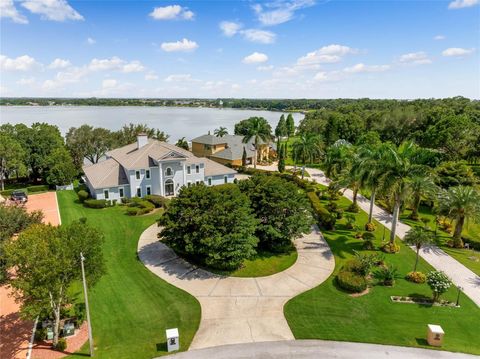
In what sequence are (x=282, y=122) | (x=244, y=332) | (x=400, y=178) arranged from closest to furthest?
(x=244, y=332), (x=400, y=178), (x=282, y=122)

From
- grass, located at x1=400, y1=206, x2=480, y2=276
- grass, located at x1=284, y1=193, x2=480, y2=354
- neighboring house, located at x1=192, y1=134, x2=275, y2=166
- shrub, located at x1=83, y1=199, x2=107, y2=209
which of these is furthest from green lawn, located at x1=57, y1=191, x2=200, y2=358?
neighboring house, located at x1=192, y1=134, x2=275, y2=166

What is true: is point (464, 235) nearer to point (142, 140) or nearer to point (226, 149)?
point (142, 140)

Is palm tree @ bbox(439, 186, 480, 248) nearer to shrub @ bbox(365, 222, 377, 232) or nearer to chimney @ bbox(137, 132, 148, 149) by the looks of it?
shrub @ bbox(365, 222, 377, 232)

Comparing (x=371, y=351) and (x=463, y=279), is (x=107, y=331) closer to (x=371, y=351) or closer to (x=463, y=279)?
(x=371, y=351)

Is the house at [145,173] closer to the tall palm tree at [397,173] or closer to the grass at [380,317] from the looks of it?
the tall palm tree at [397,173]

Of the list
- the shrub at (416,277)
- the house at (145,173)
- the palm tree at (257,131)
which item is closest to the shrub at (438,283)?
the shrub at (416,277)

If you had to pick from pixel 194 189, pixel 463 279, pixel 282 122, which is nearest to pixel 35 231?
pixel 194 189
